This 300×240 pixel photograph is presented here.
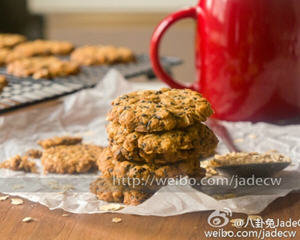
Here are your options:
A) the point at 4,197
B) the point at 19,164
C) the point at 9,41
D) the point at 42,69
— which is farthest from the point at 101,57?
the point at 4,197

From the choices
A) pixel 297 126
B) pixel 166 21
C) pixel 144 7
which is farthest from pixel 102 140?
pixel 144 7

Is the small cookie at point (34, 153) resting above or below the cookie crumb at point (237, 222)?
above

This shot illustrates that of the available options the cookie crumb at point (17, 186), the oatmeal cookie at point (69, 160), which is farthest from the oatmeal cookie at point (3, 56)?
the cookie crumb at point (17, 186)

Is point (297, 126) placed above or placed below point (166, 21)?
below

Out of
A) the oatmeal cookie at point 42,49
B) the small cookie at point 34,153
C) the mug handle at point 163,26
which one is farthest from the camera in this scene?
the oatmeal cookie at point 42,49

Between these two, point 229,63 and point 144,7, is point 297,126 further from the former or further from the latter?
point 144,7

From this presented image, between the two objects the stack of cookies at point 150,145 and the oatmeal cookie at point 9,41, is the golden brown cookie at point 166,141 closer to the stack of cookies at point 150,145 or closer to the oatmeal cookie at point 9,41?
the stack of cookies at point 150,145

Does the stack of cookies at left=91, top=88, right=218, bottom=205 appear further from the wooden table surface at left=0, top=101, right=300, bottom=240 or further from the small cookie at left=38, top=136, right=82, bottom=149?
the small cookie at left=38, top=136, right=82, bottom=149
